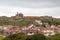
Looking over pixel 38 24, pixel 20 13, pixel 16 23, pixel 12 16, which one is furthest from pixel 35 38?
pixel 12 16

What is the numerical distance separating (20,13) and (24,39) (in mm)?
93878

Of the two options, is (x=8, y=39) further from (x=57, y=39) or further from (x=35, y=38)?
(x=57, y=39)

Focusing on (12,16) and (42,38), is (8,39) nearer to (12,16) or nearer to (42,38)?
(42,38)

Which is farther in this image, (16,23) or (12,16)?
(12,16)

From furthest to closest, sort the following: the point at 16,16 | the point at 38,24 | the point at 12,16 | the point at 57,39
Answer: the point at 12,16
the point at 16,16
the point at 38,24
the point at 57,39

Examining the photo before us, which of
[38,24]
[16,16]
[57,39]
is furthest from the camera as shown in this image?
[16,16]

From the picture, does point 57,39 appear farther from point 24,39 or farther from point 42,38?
point 24,39

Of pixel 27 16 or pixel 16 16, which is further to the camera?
pixel 27 16

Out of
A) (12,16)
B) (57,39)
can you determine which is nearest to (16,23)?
(12,16)

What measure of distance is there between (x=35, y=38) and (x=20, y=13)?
9324 centimetres

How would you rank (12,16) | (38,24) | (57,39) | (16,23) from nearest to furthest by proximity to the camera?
(57,39)
(38,24)
(16,23)
(12,16)

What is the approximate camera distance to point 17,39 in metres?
40.4

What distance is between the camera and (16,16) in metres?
134

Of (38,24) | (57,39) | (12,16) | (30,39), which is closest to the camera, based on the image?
(30,39)
